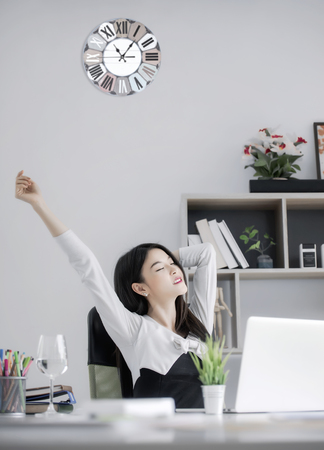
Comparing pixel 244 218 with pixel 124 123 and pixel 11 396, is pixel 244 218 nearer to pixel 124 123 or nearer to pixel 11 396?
pixel 124 123

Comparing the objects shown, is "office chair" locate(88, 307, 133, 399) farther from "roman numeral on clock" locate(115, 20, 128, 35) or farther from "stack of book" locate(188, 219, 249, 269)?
"roman numeral on clock" locate(115, 20, 128, 35)

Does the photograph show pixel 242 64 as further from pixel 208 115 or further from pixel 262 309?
pixel 262 309

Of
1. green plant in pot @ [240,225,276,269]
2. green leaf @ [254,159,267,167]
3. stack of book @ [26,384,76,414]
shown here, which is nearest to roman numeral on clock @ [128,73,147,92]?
green leaf @ [254,159,267,167]

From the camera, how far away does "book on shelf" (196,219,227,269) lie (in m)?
2.42

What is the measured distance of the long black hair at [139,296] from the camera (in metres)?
1.99

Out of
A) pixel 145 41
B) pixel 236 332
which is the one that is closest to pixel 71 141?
pixel 145 41

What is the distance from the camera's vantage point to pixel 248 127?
2.85 meters

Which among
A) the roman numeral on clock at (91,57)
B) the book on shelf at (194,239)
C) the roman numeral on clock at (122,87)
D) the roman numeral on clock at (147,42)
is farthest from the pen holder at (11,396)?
the roman numeral on clock at (147,42)

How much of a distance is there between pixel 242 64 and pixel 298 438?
2.71 m

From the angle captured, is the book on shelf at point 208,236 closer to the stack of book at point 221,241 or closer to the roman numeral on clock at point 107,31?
the stack of book at point 221,241

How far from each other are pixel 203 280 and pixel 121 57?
1.57 meters

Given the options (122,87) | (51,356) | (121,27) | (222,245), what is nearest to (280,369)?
(51,356)

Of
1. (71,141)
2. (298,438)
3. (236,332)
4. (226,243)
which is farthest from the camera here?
(71,141)

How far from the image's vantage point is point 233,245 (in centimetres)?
248
